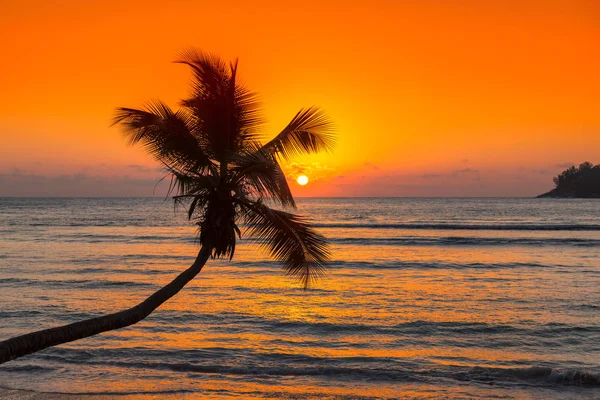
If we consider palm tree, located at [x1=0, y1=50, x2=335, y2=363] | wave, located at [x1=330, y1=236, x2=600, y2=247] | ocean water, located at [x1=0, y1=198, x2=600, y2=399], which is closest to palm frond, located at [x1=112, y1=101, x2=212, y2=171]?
palm tree, located at [x1=0, y1=50, x2=335, y2=363]

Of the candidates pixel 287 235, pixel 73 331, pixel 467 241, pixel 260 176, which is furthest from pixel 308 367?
pixel 467 241

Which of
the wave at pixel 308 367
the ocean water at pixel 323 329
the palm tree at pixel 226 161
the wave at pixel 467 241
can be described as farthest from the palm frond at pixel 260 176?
the wave at pixel 467 241

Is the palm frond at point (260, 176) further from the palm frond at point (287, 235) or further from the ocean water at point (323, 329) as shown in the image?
the ocean water at point (323, 329)

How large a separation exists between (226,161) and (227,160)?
0.16 m

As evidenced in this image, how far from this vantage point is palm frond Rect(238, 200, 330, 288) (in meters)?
10.4

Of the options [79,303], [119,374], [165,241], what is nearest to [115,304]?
[79,303]

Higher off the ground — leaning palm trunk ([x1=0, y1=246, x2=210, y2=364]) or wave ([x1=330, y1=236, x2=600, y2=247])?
leaning palm trunk ([x1=0, y1=246, x2=210, y2=364])

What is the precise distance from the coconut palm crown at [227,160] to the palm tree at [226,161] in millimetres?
A: 16

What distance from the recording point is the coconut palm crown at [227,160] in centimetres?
987

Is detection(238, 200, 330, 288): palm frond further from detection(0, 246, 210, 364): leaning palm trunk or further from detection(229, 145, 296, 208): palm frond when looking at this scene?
detection(0, 246, 210, 364): leaning palm trunk

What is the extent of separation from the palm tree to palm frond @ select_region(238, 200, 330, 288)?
18mm

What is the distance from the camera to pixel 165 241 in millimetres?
46938

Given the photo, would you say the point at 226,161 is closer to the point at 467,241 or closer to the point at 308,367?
the point at 308,367

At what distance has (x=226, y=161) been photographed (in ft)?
34.1
